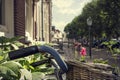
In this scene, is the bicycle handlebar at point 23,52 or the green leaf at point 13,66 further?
the bicycle handlebar at point 23,52

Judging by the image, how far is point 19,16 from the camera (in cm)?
1160

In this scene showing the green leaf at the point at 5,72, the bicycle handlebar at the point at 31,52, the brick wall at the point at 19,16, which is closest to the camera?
the green leaf at the point at 5,72

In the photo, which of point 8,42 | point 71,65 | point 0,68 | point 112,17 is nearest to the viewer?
point 0,68

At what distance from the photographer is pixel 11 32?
1128cm

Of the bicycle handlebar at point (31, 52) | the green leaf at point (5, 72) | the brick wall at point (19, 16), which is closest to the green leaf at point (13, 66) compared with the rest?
the green leaf at point (5, 72)

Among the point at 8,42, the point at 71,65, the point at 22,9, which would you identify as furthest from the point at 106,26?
the point at 8,42

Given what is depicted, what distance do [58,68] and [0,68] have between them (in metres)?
0.32

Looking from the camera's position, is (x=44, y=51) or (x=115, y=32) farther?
(x=115, y=32)

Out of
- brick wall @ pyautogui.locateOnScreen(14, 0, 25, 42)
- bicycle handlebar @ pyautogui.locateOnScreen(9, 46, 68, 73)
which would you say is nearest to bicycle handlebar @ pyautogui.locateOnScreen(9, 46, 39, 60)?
bicycle handlebar @ pyautogui.locateOnScreen(9, 46, 68, 73)

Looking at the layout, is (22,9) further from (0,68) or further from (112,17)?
(112,17)

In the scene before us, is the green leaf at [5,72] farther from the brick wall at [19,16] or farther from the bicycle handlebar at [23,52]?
the brick wall at [19,16]

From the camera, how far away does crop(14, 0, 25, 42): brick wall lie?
11508mm

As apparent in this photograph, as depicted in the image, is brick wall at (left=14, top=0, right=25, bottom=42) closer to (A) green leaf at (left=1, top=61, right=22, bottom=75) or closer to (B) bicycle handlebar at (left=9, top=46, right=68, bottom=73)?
(B) bicycle handlebar at (left=9, top=46, right=68, bottom=73)

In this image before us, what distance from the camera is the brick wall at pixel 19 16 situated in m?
11.5
